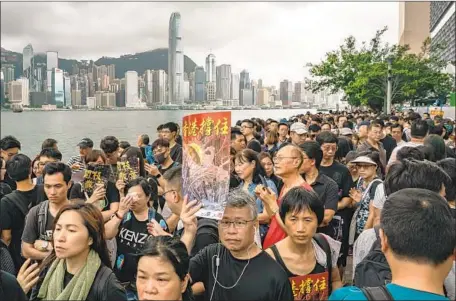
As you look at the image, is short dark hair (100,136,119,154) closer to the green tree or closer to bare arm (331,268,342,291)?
bare arm (331,268,342,291)

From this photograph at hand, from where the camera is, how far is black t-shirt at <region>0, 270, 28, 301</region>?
2305mm

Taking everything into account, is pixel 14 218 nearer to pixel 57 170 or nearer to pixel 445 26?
pixel 57 170

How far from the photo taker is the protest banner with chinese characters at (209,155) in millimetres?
2355

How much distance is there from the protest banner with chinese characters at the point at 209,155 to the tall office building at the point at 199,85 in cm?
203

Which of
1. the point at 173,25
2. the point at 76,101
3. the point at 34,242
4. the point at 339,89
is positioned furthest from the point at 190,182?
the point at 339,89

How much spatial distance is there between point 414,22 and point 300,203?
96053mm

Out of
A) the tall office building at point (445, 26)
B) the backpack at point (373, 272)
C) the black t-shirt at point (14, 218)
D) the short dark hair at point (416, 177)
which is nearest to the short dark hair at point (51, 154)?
the black t-shirt at point (14, 218)

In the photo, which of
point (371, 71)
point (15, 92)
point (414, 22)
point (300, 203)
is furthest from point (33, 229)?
point (414, 22)

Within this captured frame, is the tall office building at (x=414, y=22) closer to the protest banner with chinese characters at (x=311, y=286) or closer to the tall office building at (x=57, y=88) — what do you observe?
the tall office building at (x=57, y=88)

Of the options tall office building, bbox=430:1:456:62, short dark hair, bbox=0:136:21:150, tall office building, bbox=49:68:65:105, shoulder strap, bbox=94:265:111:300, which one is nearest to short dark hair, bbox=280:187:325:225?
shoulder strap, bbox=94:265:111:300

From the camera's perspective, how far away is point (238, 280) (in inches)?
95.8

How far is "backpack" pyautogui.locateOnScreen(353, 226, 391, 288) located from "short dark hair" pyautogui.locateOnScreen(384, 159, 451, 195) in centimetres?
47

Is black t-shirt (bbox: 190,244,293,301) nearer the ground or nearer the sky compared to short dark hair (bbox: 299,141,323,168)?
nearer the ground

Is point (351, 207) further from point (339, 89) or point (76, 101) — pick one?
point (339, 89)
